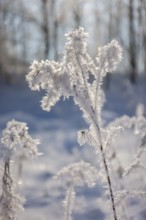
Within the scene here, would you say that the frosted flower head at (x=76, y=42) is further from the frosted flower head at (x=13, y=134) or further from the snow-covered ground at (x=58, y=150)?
the snow-covered ground at (x=58, y=150)

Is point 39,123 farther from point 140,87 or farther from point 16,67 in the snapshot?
point 16,67

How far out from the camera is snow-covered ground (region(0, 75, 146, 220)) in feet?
15.6

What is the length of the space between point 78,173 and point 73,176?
44 millimetres

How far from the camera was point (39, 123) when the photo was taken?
13.4 m

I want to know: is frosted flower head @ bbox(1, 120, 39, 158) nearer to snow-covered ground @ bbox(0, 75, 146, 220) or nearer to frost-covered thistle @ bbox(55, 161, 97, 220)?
snow-covered ground @ bbox(0, 75, 146, 220)

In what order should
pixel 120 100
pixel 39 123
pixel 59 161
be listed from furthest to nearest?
pixel 120 100
pixel 39 123
pixel 59 161

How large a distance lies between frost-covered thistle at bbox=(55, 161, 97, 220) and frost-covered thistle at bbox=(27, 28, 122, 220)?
50cm

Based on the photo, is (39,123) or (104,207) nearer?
(104,207)

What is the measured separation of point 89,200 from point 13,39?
1805 cm

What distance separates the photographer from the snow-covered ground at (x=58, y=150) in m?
4.75

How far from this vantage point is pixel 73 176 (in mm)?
2775

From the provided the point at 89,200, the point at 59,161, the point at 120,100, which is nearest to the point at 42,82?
the point at 89,200

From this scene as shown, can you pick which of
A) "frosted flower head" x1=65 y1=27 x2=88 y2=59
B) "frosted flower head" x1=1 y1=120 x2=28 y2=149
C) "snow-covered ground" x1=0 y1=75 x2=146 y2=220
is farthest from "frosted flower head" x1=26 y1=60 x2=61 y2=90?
"snow-covered ground" x1=0 y1=75 x2=146 y2=220

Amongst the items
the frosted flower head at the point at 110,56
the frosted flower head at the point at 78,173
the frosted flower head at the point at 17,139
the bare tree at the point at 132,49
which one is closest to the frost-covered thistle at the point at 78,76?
the frosted flower head at the point at 110,56
